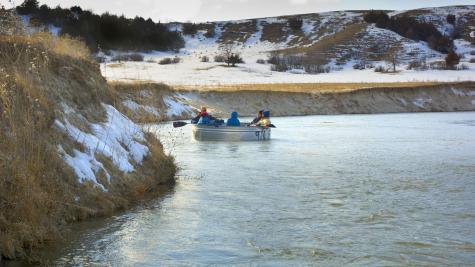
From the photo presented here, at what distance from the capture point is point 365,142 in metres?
25.5

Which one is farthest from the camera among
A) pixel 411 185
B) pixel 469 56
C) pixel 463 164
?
pixel 469 56

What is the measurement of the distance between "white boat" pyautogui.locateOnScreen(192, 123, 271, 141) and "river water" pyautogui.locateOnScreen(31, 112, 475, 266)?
6.34 m

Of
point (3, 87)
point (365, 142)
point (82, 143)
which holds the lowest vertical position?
point (365, 142)

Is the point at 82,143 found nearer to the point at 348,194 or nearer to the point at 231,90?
the point at 348,194

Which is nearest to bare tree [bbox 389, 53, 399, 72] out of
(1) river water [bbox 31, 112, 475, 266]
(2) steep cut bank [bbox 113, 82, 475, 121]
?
(2) steep cut bank [bbox 113, 82, 475, 121]

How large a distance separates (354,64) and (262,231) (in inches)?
2990

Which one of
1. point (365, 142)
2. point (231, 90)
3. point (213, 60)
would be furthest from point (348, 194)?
point (213, 60)

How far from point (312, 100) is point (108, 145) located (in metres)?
39.6

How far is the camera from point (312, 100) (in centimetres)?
5144

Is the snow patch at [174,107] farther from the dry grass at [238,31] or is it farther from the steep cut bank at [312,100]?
the dry grass at [238,31]

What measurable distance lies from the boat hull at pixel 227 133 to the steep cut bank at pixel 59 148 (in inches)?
411

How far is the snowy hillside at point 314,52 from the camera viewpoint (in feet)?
216

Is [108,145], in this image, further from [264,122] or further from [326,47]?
[326,47]

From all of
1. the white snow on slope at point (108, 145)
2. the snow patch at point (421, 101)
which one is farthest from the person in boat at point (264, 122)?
the snow patch at point (421, 101)
